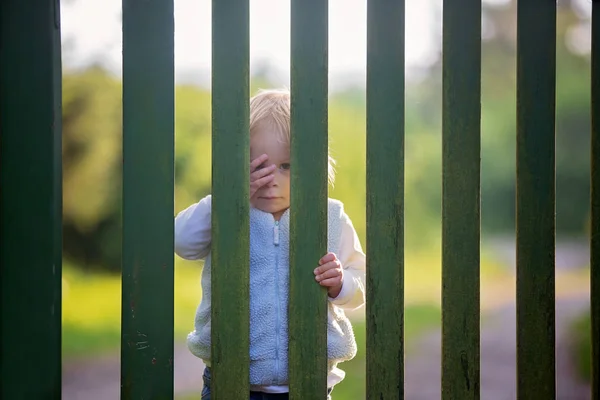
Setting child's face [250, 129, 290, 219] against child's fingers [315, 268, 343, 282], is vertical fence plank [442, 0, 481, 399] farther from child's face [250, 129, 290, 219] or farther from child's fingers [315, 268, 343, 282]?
child's face [250, 129, 290, 219]

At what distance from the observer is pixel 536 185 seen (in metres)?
2.19

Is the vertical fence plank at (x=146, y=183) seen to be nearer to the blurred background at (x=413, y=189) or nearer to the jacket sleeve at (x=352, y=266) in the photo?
the jacket sleeve at (x=352, y=266)

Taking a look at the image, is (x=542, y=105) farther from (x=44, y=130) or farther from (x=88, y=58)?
(x=88, y=58)

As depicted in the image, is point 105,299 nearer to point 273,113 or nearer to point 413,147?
point 413,147

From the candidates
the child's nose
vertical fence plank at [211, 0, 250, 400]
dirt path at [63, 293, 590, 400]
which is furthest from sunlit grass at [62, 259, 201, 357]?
vertical fence plank at [211, 0, 250, 400]

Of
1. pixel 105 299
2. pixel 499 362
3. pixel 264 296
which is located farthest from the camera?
pixel 105 299

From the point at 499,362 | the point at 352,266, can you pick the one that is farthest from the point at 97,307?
the point at 352,266

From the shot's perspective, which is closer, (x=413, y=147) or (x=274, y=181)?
(x=274, y=181)

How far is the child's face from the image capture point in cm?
241

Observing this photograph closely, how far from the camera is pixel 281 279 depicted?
2387 mm

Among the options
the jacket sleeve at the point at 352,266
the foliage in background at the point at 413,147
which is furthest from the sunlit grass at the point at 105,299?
the jacket sleeve at the point at 352,266

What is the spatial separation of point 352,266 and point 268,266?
293mm

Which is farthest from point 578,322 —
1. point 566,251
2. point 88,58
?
point 88,58

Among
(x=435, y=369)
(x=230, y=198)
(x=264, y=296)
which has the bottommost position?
(x=435, y=369)
